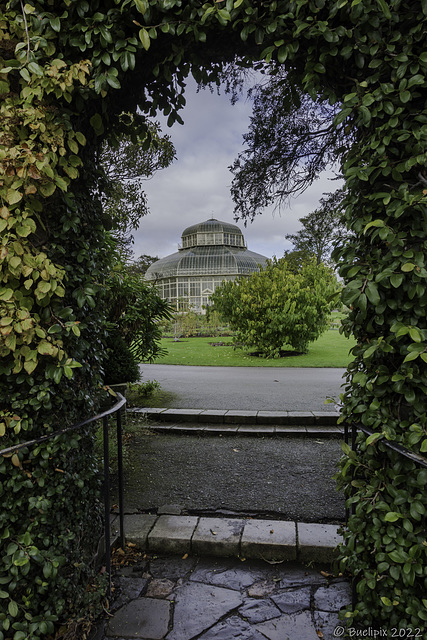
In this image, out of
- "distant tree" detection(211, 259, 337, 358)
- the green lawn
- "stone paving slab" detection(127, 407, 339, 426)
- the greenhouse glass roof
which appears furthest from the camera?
the greenhouse glass roof

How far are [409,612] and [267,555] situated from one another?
104cm

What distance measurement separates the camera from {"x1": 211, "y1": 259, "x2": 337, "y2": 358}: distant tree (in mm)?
11039

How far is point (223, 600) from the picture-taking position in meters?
2.09

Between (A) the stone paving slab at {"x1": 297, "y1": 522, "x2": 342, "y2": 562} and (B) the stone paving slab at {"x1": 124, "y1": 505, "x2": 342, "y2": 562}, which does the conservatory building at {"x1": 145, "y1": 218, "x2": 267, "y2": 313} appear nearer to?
(B) the stone paving slab at {"x1": 124, "y1": 505, "x2": 342, "y2": 562}

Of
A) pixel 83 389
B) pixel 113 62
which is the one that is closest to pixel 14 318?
pixel 83 389

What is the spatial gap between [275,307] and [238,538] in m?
9.01

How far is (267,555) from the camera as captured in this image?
2434 millimetres

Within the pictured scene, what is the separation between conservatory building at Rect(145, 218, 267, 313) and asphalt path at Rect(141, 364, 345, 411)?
2609 centimetres

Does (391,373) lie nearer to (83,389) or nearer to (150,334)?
(83,389)

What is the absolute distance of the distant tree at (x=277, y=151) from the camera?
4930mm

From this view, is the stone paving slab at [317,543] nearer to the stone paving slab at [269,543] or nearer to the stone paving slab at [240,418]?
the stone paving slab at [269,543]

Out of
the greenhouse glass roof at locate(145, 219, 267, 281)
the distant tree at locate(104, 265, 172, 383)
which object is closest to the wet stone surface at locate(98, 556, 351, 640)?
the distant tree at locate(104, 265, 172, 383)

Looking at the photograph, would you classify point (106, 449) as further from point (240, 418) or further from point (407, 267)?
point (240, 418)

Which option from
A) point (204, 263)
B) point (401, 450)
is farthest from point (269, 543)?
point (204, 263)
